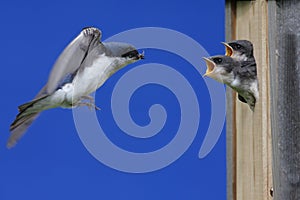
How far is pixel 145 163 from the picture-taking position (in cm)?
115

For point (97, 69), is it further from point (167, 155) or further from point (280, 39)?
point (280, 39)

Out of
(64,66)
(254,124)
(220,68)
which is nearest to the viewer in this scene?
(64,66)

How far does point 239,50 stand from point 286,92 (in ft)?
0.55

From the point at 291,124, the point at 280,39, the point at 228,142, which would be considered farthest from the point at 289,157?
the point at 228,142

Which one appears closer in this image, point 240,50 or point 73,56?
point 73,56

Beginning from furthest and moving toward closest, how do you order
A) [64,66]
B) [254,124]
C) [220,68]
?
[254,124], [220,68], [64,66]

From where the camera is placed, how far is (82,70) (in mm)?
1204

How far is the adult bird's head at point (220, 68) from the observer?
125 cm

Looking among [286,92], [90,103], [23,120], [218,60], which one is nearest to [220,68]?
[218,60]

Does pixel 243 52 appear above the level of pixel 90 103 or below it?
above

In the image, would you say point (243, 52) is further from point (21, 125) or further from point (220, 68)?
point (21, 125)

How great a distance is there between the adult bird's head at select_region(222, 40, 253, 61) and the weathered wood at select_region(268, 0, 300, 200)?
A: 0.37ft

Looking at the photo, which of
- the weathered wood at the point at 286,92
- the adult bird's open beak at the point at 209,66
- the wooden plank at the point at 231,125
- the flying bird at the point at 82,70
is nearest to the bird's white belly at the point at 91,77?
the flying bird at the point at 82,70

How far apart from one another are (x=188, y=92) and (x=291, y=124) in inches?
6.7
